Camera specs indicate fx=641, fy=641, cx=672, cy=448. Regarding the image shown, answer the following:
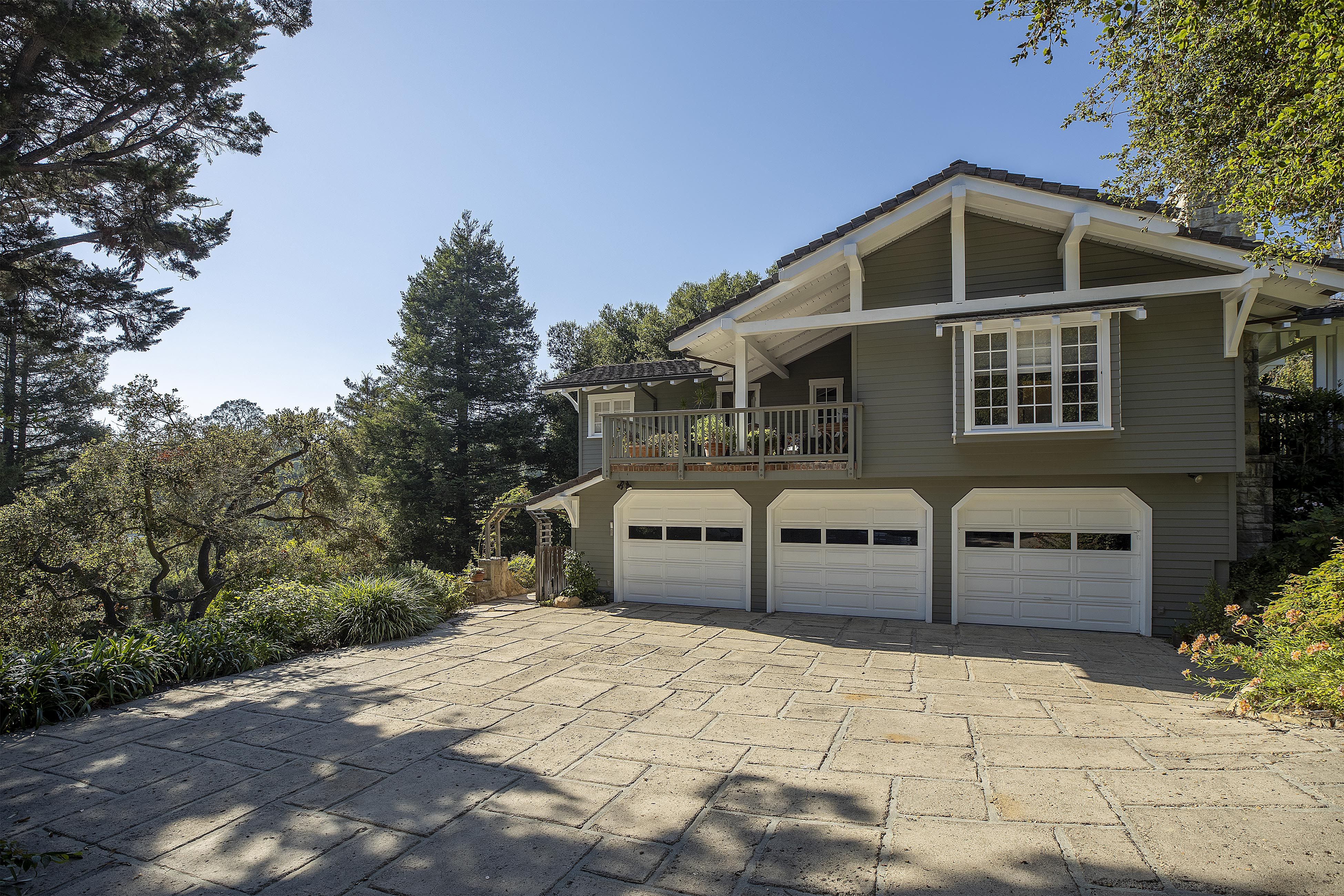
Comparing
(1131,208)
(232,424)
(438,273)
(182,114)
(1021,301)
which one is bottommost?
(232,424)

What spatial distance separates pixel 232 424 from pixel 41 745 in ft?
21.2

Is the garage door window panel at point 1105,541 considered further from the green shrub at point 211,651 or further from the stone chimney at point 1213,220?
the green shrub at point 211,651

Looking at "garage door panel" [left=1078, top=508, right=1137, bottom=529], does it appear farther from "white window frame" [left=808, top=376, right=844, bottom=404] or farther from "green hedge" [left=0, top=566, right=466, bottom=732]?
"green hedge" [left=0, top=566, right=466, bottom=732]

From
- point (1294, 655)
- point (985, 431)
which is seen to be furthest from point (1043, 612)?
point (1294, 655)

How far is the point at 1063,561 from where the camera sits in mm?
10242

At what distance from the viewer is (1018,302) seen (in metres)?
10.0

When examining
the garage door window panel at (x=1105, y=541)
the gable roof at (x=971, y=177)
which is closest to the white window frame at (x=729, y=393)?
the gable roof at (x=971, y=177)

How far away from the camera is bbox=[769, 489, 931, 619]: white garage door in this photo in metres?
11.0

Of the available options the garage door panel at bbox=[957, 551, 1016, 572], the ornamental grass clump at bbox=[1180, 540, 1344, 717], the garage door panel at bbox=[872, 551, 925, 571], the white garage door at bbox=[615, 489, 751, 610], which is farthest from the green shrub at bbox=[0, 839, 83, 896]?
the garage door panel at bbox=[957, 551, 1016, 572]

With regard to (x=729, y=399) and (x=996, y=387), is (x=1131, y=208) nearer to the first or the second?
(x=996, y=387)

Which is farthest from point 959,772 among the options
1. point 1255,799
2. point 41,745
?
point 41,745

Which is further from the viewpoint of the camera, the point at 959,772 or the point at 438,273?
the point at 438,273

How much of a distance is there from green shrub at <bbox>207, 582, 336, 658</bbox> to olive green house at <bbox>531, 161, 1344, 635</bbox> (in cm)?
535

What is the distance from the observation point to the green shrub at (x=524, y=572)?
15.6 meters
